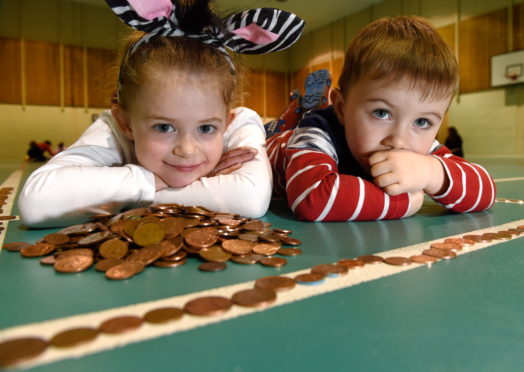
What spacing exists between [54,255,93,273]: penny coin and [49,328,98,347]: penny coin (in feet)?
0.83

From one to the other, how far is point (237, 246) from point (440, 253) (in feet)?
1.28

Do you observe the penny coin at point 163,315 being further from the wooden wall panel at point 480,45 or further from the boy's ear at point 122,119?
the wooden wall panel at point 480,45

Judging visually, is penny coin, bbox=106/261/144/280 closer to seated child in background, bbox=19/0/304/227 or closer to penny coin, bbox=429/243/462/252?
seated child in background, bbox=19/0/304/227

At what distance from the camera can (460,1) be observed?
7.05m

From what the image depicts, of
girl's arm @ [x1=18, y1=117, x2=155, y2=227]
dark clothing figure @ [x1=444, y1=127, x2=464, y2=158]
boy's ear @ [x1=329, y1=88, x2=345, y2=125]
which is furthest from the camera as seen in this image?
dark clothing figure @ [x1=444, y1=127, x2=464, y2=158]

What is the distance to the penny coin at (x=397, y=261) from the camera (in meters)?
0.69

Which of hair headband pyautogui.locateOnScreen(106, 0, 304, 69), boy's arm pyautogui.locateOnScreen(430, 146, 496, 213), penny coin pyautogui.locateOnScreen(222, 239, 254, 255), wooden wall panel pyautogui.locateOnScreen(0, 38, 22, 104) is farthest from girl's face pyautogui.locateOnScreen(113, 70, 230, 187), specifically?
wooden wall panel pyautogui.locateOnScreen(0, 38, 22, 104)

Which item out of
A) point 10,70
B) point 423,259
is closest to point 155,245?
point 423,259

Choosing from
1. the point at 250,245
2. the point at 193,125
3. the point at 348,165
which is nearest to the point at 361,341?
the point at 250,245

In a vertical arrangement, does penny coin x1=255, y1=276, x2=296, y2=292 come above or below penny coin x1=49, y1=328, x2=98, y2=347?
above

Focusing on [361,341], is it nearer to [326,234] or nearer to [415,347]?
[415,347]

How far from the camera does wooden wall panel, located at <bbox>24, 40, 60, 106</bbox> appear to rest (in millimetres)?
7985

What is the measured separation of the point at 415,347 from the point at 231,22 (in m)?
1.01

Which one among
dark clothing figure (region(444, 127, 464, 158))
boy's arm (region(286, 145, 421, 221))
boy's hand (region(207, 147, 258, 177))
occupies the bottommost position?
boy's arm (region(286, 145, 421, 221))
